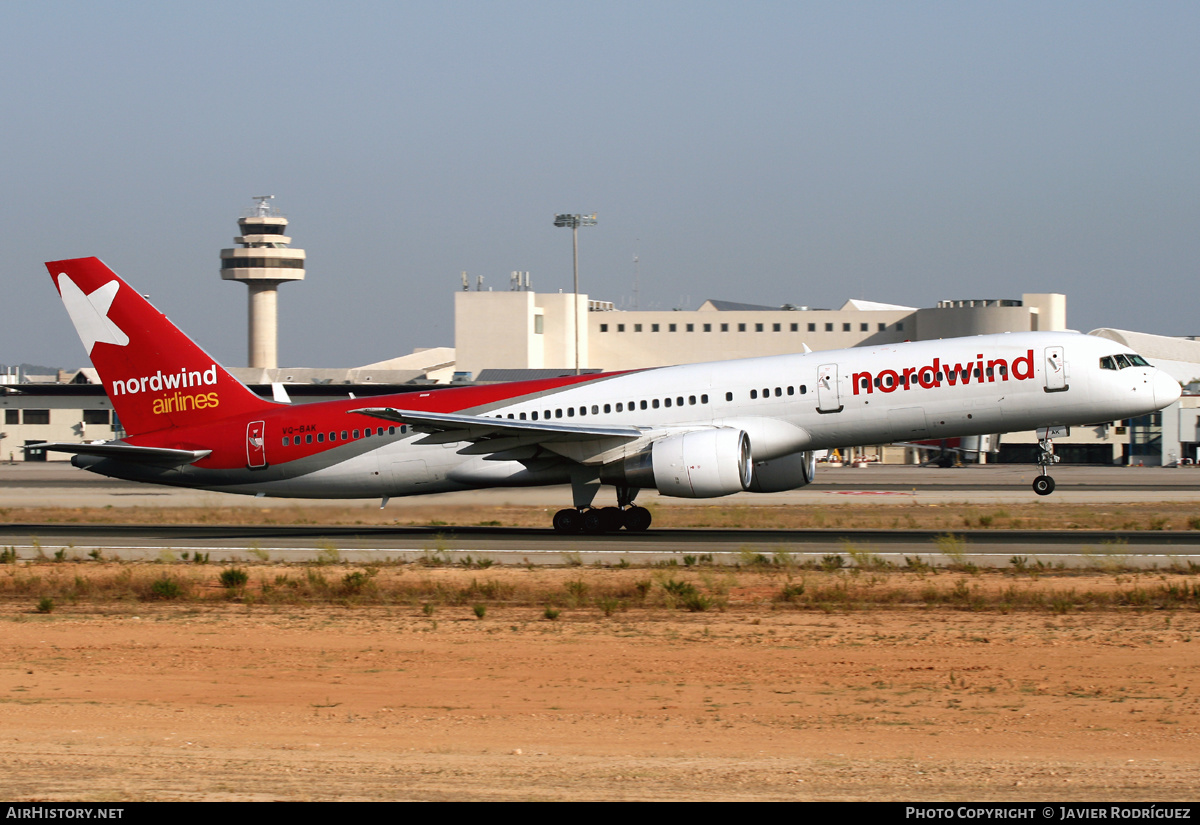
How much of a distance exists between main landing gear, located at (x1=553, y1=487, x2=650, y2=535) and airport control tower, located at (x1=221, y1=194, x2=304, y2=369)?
4324 inches

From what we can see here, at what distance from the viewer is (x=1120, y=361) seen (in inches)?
1105

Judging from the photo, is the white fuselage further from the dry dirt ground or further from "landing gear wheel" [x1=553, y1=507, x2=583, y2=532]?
the dry dirt ground

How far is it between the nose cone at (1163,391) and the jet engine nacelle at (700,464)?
9.72m

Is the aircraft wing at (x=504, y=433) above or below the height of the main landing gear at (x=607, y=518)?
above

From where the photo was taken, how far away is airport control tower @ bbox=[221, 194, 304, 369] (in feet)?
444

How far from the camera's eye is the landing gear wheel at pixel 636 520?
3030 cm

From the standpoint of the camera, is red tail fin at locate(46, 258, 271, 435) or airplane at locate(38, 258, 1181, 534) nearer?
airplane at locate(38, 258, 1181, 534)

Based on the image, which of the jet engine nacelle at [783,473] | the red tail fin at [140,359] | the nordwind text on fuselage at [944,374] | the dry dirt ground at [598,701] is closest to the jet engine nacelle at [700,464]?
the jet engine nacelle at [783,473]

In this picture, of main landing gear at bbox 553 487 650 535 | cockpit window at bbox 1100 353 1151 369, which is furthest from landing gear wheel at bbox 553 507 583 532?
cockpit window at bbox 1100 353 1151 369

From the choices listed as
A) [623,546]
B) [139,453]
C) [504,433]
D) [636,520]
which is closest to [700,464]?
[623,546]

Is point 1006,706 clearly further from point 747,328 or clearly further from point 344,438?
point 747,328

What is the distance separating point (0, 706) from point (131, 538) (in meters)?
18.1

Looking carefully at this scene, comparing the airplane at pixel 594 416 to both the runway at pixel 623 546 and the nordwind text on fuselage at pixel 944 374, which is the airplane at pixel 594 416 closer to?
the nordwind text on fuselage at pixel 944 374

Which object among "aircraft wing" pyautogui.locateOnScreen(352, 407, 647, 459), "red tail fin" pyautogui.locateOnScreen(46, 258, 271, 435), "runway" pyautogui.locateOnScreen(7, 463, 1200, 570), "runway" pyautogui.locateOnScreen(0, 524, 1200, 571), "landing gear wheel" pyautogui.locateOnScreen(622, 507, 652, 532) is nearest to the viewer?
"runway" pyautogui.locateOnScreen(0, 524, 1200, 571)
